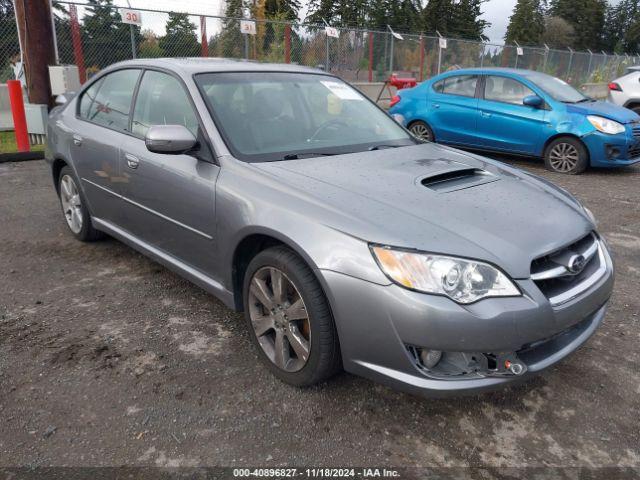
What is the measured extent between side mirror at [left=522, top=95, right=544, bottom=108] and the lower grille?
18.8 ft

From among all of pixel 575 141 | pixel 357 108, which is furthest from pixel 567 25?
pixel 357 108

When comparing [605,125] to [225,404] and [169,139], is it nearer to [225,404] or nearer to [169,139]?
[169,139]

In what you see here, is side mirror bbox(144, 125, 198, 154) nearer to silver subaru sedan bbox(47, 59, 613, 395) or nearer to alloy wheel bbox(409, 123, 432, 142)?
silver subaru sedan bbox(47, 59, 613, 395)

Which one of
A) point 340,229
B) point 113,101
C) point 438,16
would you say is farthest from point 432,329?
point 438,16

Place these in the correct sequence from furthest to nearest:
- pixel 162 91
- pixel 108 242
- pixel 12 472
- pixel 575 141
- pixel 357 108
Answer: pixel 575 141
pixel 108 242
pixel 357 108
pixel 162 91
pixel 12 472

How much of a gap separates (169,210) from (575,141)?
6440 millimetres

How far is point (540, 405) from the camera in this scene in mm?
2615

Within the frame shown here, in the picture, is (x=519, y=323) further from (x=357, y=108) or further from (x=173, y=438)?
(x=357, y=108)

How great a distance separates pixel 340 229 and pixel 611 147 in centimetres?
669

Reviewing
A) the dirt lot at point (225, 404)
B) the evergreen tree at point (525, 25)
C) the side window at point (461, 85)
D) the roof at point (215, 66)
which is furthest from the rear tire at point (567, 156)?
the evergreen tree at point (525, 25)

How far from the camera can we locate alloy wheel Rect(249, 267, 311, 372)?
255 cm

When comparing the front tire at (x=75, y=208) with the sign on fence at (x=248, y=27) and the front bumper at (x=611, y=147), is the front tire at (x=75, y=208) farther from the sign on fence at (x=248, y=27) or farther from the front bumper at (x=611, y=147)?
the sign on fence at (x=248, y=27)

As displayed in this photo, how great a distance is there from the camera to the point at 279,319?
8.76 feet

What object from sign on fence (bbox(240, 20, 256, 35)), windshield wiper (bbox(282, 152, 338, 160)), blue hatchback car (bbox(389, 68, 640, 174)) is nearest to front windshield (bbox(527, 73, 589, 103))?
blue hatchback car (bbox(389, 68, 640, 174))
